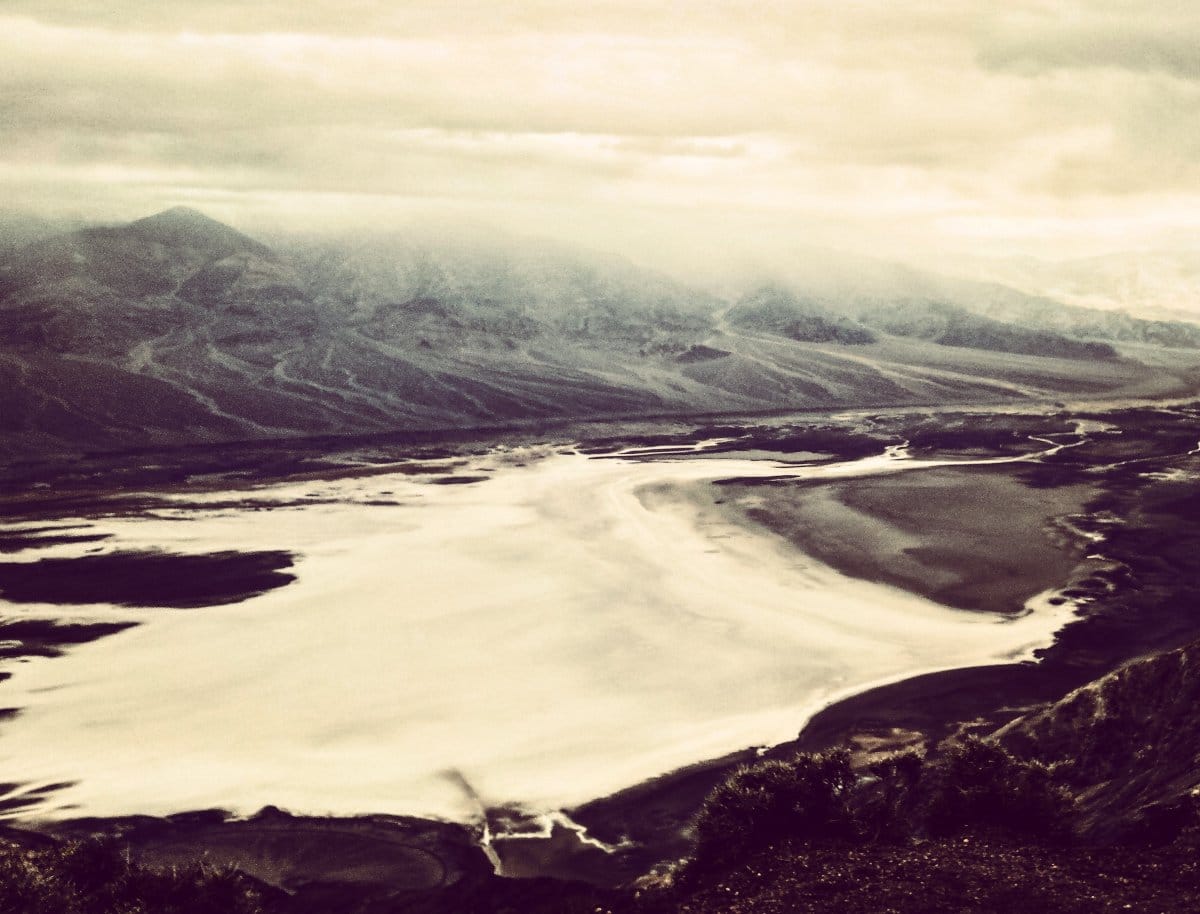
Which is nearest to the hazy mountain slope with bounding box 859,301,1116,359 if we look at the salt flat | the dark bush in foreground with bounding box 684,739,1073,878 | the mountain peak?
the mountain peak

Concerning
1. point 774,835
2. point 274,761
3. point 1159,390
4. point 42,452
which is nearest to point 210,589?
point 274,761

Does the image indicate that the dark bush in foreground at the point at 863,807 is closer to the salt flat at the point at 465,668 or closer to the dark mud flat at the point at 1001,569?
the dark mud flat at the point at 1001,569

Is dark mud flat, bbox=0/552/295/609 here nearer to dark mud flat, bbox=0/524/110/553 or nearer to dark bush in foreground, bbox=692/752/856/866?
dark mud flat, bbox=0/524/110/553

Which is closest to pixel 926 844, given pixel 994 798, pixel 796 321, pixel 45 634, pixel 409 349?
pixel 994 798

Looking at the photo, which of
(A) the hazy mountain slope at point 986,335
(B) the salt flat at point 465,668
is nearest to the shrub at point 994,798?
(B) the salt flat at point 465,668

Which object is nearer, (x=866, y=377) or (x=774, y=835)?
(x=774, y=835)

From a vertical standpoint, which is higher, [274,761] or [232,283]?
[232,283]

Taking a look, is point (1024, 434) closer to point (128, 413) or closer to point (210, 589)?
point (210, 589)
